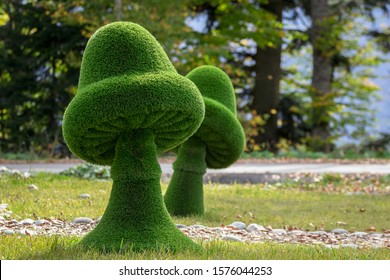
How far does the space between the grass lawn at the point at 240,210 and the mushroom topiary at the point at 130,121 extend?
12.8 inches

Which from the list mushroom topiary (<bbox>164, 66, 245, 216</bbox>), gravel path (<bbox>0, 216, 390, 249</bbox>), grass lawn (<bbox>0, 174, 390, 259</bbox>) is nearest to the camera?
grass lawn (<bbox>0, 174, 390, 259</bbox>)

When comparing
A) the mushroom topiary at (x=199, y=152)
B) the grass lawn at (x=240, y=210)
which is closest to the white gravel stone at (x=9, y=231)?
the grass lawn at (x=240, y=210)

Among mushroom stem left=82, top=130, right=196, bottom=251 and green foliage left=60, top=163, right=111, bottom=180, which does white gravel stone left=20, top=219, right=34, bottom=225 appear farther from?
green foliage left=60, top=163, right=111, bottom=180

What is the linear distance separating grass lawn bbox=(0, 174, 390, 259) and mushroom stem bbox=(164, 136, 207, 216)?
220mm

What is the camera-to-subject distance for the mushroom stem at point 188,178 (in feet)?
26.8

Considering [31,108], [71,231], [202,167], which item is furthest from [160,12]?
[71,231]

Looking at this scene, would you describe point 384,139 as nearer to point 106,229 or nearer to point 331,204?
point 331,204

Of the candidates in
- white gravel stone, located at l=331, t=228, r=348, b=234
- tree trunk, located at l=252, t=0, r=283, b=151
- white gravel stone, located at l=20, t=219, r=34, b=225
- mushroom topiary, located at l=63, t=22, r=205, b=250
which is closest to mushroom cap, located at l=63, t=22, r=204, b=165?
mushroom topiary, located at l=63, t=22, r=205, b=250

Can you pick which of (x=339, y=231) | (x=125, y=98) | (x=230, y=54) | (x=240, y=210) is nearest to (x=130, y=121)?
(x=125, y=98)

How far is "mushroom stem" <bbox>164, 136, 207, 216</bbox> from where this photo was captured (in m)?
8.18

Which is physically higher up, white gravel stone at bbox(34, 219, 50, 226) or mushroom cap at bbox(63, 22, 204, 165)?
mushroom cap at bbox(63, 22, 204, 165)

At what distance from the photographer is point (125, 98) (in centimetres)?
495

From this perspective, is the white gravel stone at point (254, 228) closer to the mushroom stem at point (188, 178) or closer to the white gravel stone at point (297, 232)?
the white gravel stone at point (297, 232)

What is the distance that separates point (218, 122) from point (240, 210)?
2105 mm
